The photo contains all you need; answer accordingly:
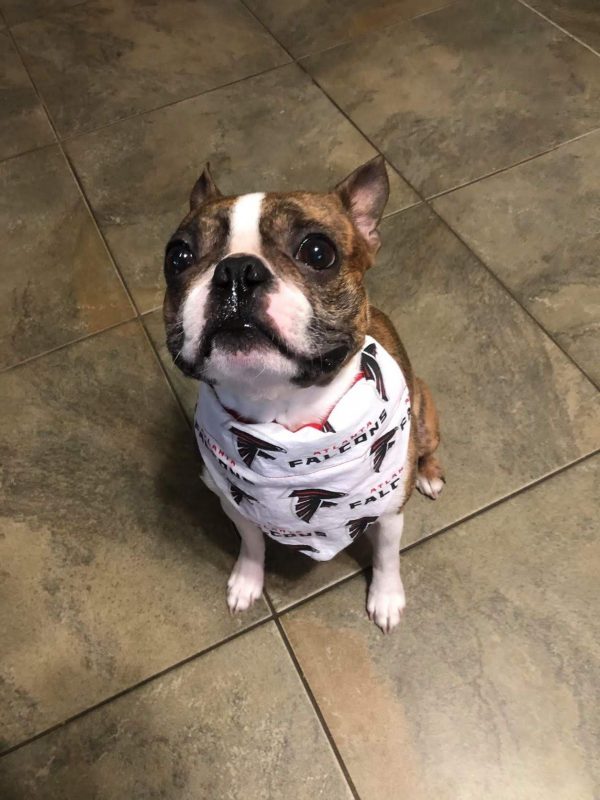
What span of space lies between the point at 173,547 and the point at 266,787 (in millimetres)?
714

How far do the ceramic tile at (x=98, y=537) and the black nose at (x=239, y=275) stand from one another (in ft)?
3.59

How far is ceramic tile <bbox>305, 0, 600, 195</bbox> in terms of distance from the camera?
2.97 metres

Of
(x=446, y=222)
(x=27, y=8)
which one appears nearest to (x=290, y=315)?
(x=446, y=222)

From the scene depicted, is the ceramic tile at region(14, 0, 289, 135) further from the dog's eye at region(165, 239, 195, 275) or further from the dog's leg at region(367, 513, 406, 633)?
the dog's leg at region(367, 513, 406, 633)

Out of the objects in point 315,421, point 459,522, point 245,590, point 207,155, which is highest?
point 315,421

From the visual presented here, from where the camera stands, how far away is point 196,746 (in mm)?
1789

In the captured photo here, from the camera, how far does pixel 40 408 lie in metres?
2.43

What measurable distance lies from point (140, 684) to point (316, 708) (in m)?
0.49

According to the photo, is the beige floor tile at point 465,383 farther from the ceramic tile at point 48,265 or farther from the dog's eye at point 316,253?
the dog's eye at point 316,253

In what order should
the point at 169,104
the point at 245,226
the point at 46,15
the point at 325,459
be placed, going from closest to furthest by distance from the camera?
the point at 245,226
the point at 325,459
the point at 169,104
the point at 46,15

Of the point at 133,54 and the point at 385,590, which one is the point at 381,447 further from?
the point at 133,54

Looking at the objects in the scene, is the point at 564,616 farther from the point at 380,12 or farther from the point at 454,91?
the point at 380,12

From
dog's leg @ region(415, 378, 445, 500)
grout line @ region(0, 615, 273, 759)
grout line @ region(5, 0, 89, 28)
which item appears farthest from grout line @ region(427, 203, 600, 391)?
grout line @ region(5, 0, 89, 28)

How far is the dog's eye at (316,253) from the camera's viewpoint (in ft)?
4.46
